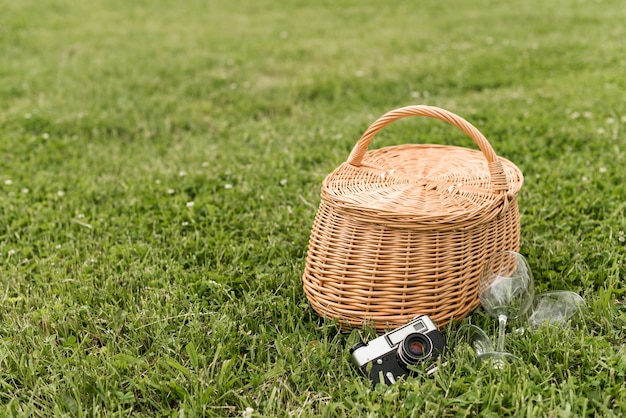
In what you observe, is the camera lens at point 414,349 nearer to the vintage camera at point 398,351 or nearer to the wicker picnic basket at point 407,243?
the vintage camera at point 398,351

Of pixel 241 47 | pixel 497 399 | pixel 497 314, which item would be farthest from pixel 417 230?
pixel 241 47

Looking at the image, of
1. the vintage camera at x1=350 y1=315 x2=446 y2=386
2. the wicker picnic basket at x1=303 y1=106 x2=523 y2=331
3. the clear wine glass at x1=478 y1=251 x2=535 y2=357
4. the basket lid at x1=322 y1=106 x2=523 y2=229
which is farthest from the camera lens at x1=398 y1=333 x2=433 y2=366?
the basket lid at x1=322 y1=106 x2=523 y2=229

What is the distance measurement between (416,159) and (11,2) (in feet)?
29.0

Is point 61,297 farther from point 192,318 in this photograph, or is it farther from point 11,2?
point 11,2

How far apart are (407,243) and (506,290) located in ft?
1.36

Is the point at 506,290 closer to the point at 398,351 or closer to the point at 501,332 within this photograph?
the point at 501,332

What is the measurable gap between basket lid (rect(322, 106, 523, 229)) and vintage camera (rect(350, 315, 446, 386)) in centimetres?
40

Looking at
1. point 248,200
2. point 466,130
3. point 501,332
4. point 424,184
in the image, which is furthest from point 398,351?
point 248,200

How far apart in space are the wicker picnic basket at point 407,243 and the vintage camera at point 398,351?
0.17m

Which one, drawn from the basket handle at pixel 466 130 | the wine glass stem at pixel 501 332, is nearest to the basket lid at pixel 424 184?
the basket handle at pixel 466 130

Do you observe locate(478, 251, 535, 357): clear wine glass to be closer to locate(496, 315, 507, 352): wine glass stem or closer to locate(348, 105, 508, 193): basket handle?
locate(496, 315, 507, 352): wine glass stem

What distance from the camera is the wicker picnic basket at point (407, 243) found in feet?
7.79

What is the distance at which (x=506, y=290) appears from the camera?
7.71 ft

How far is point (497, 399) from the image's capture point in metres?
2.04
